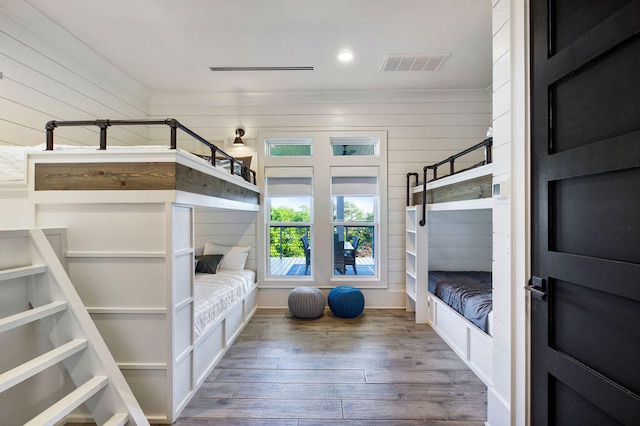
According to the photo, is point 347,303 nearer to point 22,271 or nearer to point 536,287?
point 536,287

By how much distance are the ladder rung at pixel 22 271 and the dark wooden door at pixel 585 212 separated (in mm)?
2628

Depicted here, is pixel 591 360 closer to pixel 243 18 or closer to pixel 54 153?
pixel 54 153

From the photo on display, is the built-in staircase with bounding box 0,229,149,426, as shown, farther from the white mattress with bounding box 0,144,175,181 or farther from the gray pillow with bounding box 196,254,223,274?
the gray pillow with bounding box 196,254,223,274

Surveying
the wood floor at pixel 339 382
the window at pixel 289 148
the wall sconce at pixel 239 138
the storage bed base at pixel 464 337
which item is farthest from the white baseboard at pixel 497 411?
the wall sconce at pixel 239 138

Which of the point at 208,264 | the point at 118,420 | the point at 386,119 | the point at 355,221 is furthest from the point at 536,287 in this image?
the point at 208,264

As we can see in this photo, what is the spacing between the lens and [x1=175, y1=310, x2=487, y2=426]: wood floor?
1954 mm

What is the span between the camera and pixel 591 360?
1.16 meters

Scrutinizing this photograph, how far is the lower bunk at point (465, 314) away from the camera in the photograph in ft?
7.74

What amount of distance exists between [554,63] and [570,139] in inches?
14.2

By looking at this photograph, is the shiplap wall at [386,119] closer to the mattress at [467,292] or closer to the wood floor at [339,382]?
the mattress at [467,292]

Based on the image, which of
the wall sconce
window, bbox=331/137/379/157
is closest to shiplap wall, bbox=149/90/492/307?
the wall sconce

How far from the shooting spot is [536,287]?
1.42 meters

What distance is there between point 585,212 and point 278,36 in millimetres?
2860

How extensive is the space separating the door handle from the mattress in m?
1.03
